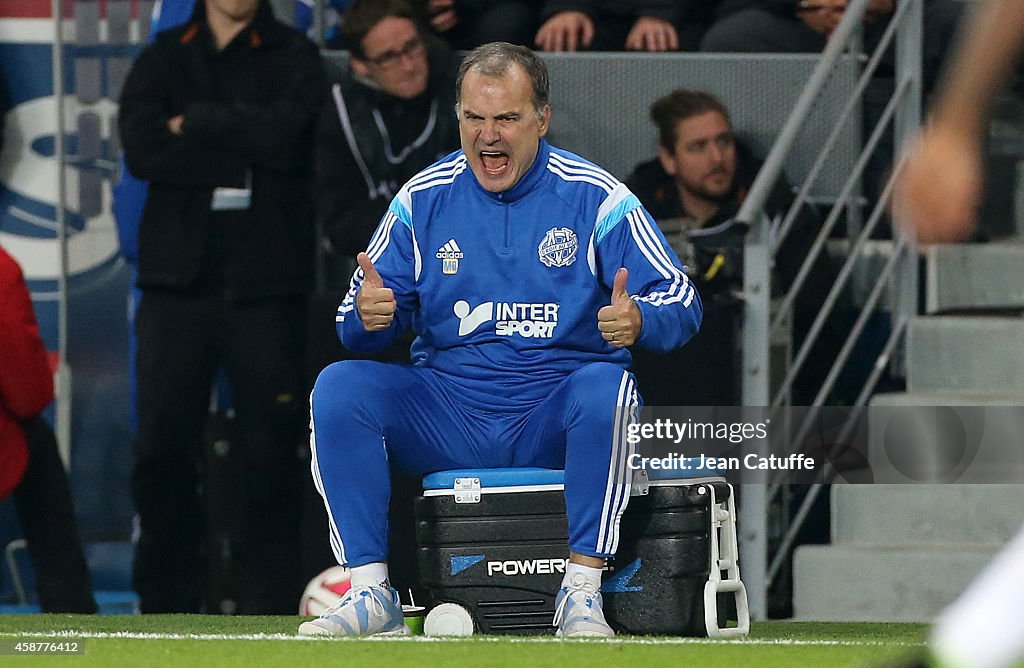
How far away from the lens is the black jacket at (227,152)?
6430mm

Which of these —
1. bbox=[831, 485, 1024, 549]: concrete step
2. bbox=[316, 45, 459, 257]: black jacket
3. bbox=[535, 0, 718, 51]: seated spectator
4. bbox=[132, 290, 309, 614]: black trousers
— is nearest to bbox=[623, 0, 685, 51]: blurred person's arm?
bbox=[535, 0, 718, 51]: seated spectator

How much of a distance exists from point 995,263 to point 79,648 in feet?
12.7

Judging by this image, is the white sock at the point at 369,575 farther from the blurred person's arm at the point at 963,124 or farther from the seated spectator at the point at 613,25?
the seated spectator at the point at 613,25

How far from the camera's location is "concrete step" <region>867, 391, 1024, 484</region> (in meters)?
6.05

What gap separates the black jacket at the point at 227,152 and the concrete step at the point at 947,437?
2.05 m

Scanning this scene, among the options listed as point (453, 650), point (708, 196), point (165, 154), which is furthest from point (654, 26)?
point (453, 650)

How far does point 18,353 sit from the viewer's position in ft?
20.4

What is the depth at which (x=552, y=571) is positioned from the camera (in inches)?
181

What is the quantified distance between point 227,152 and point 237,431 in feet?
3.24

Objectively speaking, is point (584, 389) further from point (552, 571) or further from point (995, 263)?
point (995, 263)

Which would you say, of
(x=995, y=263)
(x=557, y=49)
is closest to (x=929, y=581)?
(x=995, y=263)
